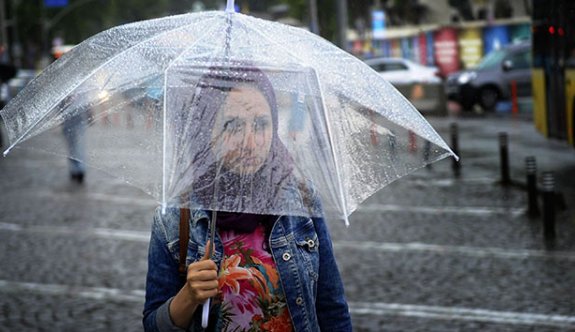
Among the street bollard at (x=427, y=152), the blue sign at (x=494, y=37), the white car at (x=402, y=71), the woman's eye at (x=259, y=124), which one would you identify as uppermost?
the woman's eye at (x=259, y=124)

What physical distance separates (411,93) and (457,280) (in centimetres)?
2587

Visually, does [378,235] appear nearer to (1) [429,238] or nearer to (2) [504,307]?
(1) [429,238]

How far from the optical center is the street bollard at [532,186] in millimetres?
12500

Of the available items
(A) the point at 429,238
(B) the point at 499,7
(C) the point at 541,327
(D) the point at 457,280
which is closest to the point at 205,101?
(C) the point at 541,327

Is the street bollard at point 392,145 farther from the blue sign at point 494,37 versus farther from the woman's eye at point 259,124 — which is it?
the blue sign at point 494,37

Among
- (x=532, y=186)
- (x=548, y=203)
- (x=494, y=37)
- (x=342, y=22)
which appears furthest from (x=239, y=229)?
(x=494, y=37)

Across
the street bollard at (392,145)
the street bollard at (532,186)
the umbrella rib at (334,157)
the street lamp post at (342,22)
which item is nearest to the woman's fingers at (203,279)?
the umbrella rib at (334,157)

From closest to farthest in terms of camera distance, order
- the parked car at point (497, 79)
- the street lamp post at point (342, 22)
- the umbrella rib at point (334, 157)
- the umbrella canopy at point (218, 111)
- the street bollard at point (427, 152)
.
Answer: the umbrella canopy at point (218, 111)
the umbrella rib at point (334, 157)
the street bollard at point (427, 152)
the street lamp post at point (342, 22)
the parked car at point (497, 79)

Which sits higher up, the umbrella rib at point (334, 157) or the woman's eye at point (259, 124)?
the woman's eye at point (259, 124)

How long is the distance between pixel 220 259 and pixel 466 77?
34946 mm

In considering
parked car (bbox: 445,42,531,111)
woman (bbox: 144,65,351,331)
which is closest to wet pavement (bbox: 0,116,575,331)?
woman (bbox: 144,65,351,331)

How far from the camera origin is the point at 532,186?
12594 mm

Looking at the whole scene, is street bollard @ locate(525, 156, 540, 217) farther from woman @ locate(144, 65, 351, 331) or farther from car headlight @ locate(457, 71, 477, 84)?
car headlight @ locate(457, 71, 477, 84)

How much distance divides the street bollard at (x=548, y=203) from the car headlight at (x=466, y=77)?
85.0ft
